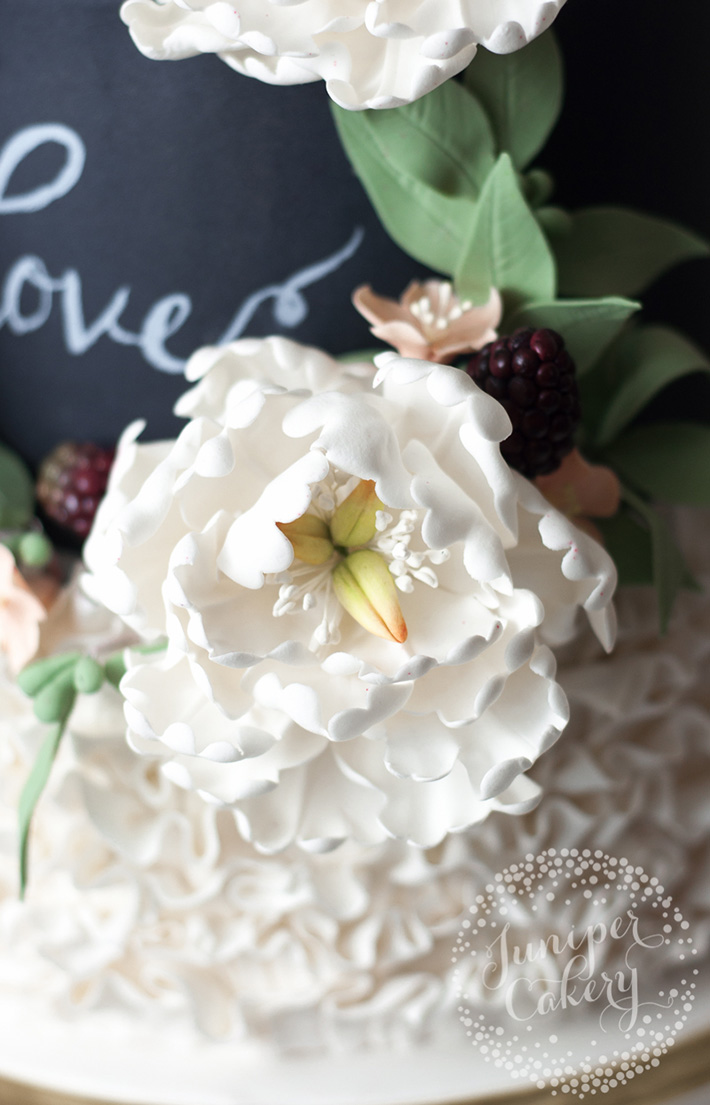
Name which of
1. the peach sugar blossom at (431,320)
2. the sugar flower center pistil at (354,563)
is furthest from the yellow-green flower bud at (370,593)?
the peach sugar blossom at (431,320)

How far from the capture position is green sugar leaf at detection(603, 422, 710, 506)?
561 millimetres

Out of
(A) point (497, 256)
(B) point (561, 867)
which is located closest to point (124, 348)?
(A) point (497, 256)

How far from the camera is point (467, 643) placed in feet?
1.18

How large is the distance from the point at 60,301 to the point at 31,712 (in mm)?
240

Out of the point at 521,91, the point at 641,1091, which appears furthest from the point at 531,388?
the point at 641,1091

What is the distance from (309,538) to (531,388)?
0.12m

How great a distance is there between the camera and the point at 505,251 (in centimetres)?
49

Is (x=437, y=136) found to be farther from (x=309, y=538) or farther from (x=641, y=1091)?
(x=641, y=1091)

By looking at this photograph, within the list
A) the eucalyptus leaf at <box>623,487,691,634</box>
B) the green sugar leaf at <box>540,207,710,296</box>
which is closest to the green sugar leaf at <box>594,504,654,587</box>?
the eucalyptus leaf at <box>623,487,691,634</box>

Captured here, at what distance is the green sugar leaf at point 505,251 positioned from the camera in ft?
1.51

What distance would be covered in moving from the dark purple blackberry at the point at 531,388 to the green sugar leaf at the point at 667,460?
145mm

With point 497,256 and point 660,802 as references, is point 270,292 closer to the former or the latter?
point 497,256

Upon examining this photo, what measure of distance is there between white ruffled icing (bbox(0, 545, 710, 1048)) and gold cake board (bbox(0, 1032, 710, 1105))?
5 centimetres

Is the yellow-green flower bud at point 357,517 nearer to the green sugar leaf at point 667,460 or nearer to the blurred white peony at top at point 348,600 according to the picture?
the blurred white peony at top at point 348,600
